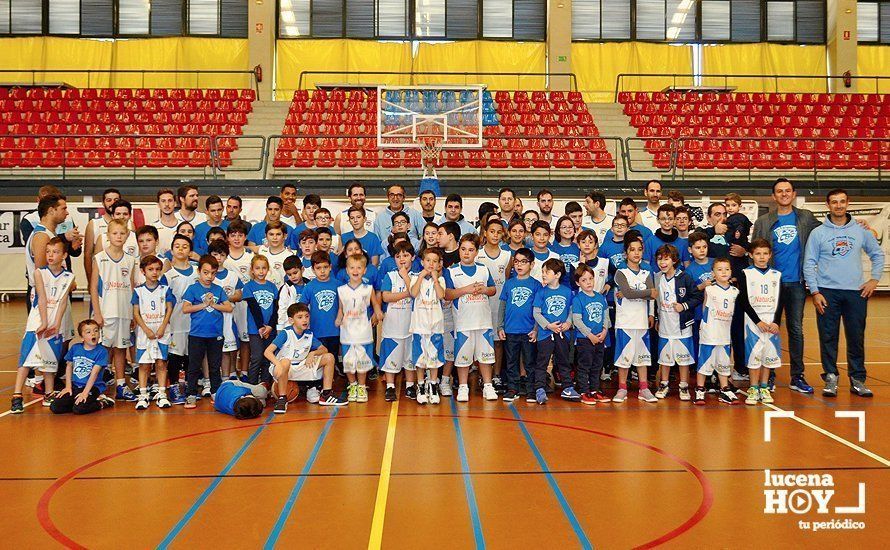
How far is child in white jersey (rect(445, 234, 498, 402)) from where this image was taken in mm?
6469

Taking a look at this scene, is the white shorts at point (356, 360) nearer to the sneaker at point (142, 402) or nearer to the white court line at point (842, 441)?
the sneaker at point (142, 402)

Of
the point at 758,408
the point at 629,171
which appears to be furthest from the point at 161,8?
the point at 758,408

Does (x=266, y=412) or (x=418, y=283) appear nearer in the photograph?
(x=266, y=412)

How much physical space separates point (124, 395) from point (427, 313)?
2.78 m

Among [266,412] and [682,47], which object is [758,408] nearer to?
[266,412]

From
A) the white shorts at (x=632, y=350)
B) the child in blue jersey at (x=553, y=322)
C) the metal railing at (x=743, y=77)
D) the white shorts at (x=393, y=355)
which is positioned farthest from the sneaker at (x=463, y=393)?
the metal railing at (x=743, y=77)

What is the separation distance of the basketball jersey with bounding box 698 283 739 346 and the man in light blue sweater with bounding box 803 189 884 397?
2.64 feet

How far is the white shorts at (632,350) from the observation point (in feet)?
21.2

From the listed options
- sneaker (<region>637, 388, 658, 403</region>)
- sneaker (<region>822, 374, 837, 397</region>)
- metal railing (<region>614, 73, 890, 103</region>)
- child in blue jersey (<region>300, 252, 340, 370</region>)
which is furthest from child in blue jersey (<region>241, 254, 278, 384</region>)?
metal railing (<region>614, 73, 890, 103</region>)

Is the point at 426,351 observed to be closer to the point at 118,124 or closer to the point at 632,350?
the point at 632,350

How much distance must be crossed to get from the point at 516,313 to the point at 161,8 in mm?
19278

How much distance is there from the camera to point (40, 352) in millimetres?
6238

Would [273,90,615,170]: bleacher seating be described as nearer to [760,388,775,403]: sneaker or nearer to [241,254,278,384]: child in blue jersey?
[241,254,278,384]: child in blue jersey

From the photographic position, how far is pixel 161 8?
21.5 meters
